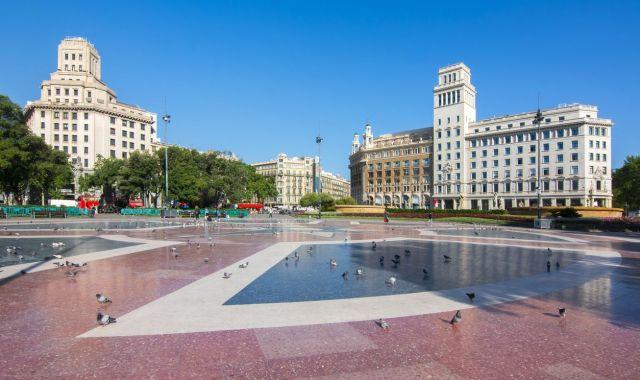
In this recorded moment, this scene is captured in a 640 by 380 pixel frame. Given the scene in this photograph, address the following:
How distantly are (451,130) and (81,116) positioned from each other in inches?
3652

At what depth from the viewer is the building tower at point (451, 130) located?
3735 inches

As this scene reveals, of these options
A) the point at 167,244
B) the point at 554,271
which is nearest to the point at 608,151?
the point at 554,271

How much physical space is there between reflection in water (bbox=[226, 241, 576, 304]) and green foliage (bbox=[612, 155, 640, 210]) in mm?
79904

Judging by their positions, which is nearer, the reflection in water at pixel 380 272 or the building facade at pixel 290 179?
the reflection in water at pixel 380 272

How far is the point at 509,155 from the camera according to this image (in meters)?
87.4

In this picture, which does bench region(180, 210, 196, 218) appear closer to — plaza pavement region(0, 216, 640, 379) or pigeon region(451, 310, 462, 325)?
plaza pavement region(0, 216, 640, 379)

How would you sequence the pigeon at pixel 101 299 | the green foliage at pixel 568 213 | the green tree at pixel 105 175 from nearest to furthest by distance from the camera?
1. the pigeon at pixel 101 299
2. the green foliage at pixel 568 213
3. the green tree at pixel 105 175

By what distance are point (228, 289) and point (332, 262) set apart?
4.20m

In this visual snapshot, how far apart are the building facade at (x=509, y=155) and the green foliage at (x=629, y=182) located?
358 centimetres

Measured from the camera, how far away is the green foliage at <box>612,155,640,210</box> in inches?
2967

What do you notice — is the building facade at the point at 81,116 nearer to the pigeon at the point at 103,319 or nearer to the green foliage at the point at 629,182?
the pigeon at the point at 103,319

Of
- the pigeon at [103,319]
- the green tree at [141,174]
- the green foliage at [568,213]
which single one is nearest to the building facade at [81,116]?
the green tree at [141,174]

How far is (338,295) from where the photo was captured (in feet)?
27.9

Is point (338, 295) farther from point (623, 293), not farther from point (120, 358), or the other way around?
point (623, 293)
